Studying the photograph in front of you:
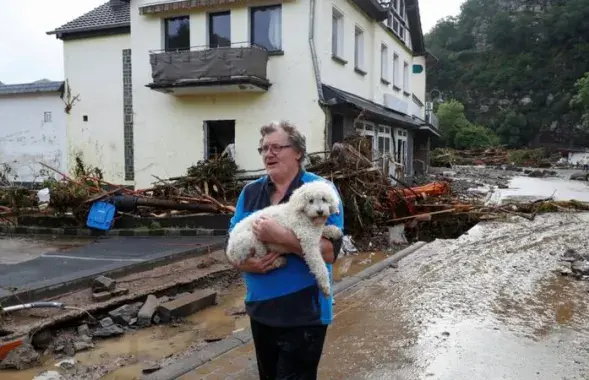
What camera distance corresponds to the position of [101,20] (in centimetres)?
1820

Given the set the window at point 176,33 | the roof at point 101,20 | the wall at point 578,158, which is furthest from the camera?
the wall at point 578,158

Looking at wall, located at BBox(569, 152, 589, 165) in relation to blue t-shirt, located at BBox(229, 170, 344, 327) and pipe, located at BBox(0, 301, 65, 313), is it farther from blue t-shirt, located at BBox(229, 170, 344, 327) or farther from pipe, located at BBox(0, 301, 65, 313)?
blue t-shirt, located at BBox(229, 170, 344, 327)

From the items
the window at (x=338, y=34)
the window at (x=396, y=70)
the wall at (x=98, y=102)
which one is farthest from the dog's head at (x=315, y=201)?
the window at (x=396, y=70)

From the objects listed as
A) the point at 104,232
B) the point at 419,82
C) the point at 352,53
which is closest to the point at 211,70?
the point at 352,53

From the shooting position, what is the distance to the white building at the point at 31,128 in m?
18.6

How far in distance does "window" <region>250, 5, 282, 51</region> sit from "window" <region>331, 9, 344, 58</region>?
1.96 metres

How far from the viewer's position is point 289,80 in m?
15.3

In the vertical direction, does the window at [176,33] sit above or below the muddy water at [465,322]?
above

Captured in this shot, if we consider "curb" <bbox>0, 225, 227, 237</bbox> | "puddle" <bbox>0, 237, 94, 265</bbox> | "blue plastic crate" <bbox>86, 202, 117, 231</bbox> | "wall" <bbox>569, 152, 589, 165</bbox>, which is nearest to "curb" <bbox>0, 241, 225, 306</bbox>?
"curb" <bbox>0, 225, 227, 237</bbox>

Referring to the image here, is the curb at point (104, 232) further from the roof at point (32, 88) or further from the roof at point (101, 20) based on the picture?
the roof at point (101, 20)

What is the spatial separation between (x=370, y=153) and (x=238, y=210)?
9.74 m

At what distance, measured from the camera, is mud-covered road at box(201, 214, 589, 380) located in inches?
179

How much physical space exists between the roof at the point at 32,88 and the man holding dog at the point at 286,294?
59.2 feet

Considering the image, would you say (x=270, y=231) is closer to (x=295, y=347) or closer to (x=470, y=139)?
(x=295, y=347)
